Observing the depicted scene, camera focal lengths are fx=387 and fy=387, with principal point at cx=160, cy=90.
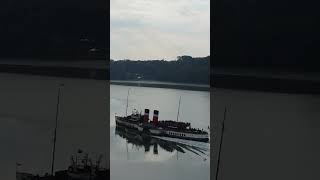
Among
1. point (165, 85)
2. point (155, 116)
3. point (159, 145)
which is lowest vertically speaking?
point (159, 145)

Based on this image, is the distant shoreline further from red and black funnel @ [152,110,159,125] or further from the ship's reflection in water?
the ship's reflection in water

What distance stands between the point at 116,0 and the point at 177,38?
1.41ft

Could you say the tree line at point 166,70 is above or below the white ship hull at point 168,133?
above

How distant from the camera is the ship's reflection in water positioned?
212cm

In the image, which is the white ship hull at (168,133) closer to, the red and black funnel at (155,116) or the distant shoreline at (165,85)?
the red and black funnel at (155,116)

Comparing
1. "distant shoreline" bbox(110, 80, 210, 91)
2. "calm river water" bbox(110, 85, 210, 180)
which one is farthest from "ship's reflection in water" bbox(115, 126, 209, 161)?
"distant shoreline" bbox(110, 80, 210, 91)

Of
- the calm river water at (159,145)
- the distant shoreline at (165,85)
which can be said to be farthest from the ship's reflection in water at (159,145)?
the distant shoreline at (165,85)

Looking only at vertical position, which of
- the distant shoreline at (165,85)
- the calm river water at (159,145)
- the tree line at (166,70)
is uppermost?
the tree line at (166,70)

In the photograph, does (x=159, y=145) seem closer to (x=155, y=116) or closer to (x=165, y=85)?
(x=155, y=116)

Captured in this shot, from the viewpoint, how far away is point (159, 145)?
222 cm

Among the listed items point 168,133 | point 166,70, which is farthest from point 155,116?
point 166,70

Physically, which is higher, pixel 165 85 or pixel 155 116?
pixel 165 85

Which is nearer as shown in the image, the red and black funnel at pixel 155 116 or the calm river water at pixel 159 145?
the calm river water at pixel 159 145

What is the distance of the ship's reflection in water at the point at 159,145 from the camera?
2.12m
